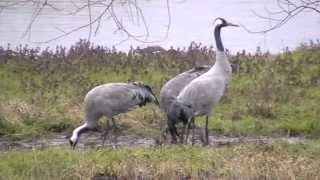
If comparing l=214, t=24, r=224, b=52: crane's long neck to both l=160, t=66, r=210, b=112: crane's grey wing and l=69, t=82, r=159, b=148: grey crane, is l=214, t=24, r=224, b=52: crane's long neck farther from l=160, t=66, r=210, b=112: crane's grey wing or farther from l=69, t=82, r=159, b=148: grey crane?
l=69, t=82, r=159, b=148: grey crane

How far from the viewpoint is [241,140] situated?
11.3 meters

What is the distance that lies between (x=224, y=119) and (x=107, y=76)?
3490mm

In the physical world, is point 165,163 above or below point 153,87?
below

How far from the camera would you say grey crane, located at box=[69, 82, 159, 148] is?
1148 centimetres

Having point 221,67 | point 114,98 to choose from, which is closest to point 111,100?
point 114,98

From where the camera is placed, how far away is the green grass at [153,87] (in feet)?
39.9

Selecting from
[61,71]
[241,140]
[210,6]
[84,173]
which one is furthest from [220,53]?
[210,6]

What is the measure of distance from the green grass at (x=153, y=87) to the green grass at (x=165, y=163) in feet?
6.95

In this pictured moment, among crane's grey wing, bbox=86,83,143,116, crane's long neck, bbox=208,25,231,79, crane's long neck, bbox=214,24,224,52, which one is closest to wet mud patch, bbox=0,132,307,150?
crane's grey wing, bbox=86,83,143,116

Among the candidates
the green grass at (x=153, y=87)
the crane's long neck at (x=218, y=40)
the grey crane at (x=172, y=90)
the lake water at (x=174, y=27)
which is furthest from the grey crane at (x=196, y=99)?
the lake water at (x=174, y=27)

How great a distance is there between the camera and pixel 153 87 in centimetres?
1443

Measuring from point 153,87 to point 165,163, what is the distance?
537 centimetres

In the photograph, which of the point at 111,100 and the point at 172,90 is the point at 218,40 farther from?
the point at 111,100

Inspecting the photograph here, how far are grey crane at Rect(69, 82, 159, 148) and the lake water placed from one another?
9153 millimetres
